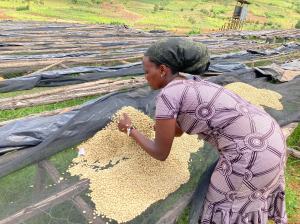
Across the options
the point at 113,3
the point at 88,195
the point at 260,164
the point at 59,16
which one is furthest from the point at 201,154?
the point at 113,3

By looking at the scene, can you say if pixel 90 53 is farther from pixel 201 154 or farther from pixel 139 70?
pixel 201 154

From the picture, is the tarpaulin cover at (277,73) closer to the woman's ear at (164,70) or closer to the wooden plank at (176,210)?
the wooden plank at (176,210)

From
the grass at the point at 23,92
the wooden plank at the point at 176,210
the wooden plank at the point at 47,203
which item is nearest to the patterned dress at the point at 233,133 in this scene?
the wooden plank at the point at 176,210

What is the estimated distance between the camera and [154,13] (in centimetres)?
2483

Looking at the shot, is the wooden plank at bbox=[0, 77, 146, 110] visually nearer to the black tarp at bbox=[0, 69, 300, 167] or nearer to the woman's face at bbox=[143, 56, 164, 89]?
the black tarp at bbox=[0, 69, 300, 167]

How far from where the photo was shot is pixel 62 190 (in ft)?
7.60

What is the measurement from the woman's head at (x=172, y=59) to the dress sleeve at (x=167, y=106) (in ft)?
0.46

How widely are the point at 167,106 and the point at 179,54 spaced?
0.84ft

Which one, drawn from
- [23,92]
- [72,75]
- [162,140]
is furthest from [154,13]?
[162,140]

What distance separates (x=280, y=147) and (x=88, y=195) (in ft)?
3.99

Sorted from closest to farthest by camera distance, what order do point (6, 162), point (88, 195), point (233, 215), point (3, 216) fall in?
1. point (233, 215)
2. point (3, 216)
3. point (88, 195)
4. point (6, 162)

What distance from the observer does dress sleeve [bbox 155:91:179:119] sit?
166 centimetres

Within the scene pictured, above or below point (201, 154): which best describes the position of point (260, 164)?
above

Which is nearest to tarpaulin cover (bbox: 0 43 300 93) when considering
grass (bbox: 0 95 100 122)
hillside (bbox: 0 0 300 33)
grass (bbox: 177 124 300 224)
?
grass (bbox: 0 95 100 122)
